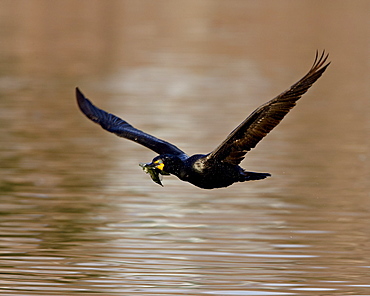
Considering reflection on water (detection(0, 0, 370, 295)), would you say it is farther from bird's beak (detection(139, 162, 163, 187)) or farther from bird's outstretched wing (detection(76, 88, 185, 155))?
bird's outstretched wing (detection(76, 88, 185, 155))

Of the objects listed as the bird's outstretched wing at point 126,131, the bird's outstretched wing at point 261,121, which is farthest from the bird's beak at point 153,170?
the bird's outstretched wing at point 126,131

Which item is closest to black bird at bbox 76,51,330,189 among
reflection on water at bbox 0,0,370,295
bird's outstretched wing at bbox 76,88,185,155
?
bird's outstretched wing at bbox 76,88,185,155

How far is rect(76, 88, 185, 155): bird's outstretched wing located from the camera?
1031 centimetres

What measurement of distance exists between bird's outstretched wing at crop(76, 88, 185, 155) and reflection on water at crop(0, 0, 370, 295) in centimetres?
118

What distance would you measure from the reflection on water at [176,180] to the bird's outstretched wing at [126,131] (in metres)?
1.18

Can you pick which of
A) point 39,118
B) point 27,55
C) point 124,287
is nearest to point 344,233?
point 124,287

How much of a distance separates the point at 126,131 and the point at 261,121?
216cm

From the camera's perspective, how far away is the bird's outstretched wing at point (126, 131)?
10.3 m

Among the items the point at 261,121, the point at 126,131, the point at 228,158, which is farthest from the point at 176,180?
the point at 261,121

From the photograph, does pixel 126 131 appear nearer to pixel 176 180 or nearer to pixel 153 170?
pixel 153 170

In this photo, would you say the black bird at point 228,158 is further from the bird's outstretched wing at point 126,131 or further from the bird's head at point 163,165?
the bird's outstretched wing at point 126,131

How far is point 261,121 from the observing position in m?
8.93

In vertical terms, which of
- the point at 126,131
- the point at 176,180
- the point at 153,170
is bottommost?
the point at 153,170

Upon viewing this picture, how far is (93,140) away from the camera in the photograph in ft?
61.5
